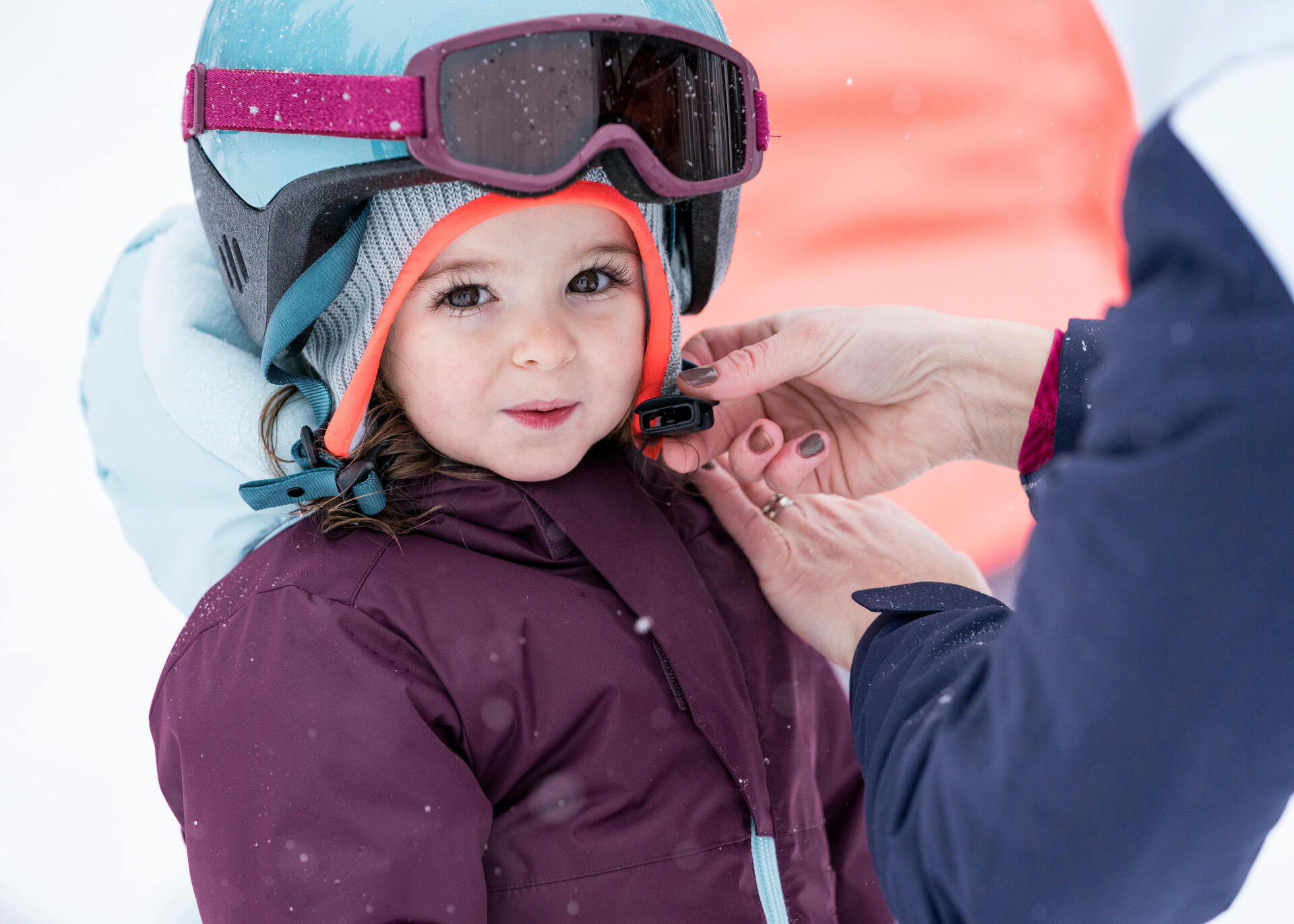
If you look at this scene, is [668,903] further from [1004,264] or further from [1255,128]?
[1004,264]

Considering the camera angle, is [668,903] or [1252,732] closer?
[1252,732]

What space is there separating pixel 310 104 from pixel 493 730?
0.63 metres

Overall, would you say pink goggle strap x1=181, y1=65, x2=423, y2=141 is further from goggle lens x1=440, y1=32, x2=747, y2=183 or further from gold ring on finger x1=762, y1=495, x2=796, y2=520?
gold ring on finger x1=762, y1=495, x2=796, y2=520

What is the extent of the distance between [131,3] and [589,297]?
178cm

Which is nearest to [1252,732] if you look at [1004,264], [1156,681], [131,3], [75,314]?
[1156,681]

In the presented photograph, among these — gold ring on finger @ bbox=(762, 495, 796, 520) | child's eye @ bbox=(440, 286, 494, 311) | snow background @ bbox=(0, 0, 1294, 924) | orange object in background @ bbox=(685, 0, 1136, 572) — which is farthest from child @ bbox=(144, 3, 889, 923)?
snow background @ bbox=(0, 0, 1294, 924)

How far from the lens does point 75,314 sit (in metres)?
2.07

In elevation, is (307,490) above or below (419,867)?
above

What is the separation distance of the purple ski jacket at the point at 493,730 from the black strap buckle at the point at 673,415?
0.09 m

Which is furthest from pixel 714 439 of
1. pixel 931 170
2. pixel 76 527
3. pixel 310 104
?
pixel 76 527

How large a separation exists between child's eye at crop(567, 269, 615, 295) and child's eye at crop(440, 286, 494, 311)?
94mm

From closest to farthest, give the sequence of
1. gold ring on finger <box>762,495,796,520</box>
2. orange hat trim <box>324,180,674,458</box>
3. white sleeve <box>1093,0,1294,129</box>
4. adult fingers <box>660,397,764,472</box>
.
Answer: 1. orange hat trim <box>324,180,674,458</box>
2. adult fingers <box>660,397,764,472</box>
3. gold ring on finger <box>762,495,796,520</box>
4. white sleeve <box>1093,0,1294,129</box>

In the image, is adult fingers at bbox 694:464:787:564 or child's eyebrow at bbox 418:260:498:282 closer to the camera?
child's eyebrow at bbox 418:260:498:282

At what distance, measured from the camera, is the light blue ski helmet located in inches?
38.7
